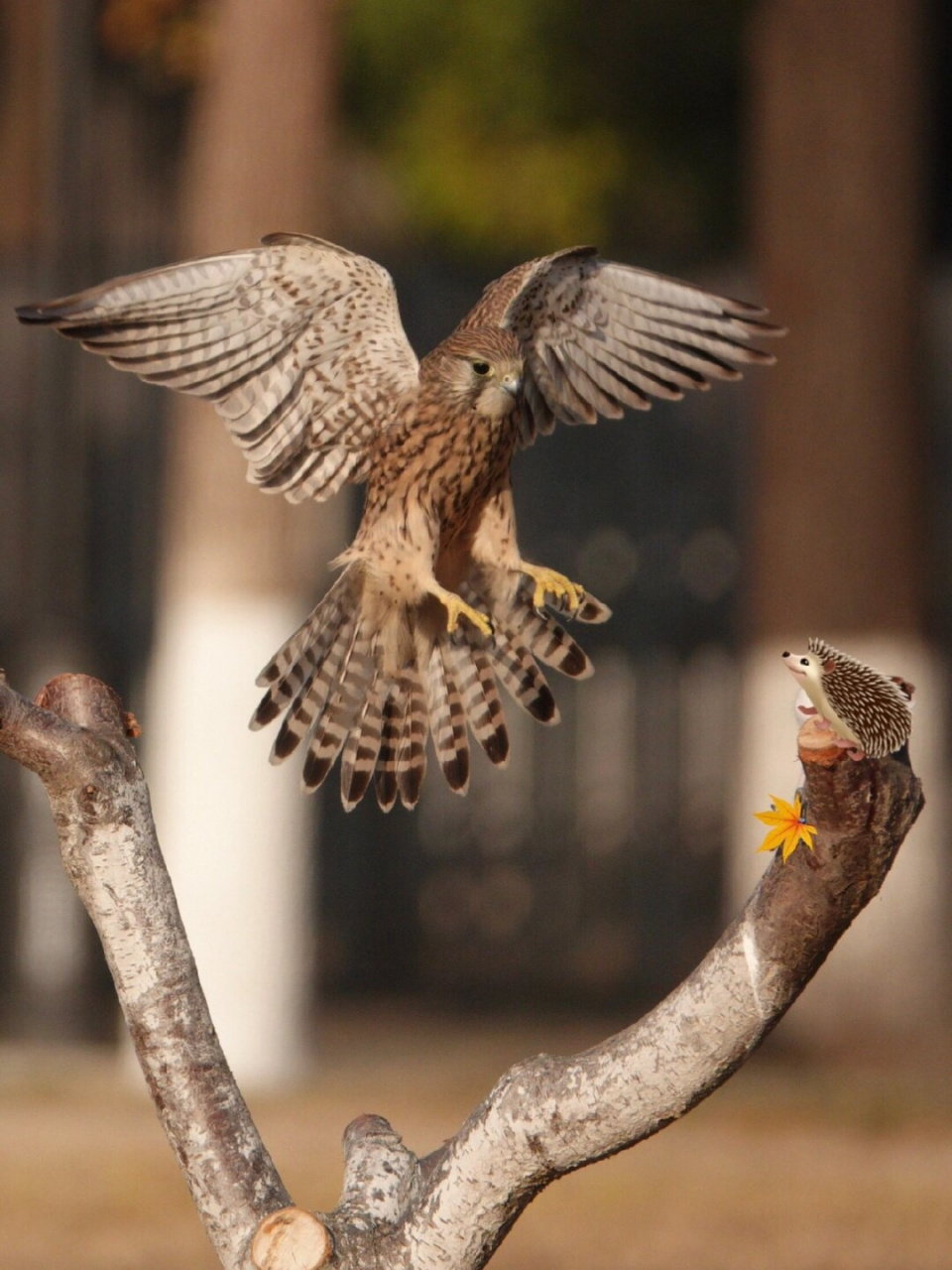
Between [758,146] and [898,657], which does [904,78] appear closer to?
[758,146]

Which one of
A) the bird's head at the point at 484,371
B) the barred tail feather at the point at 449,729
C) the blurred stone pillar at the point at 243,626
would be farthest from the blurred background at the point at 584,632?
the bird's head at the point at 484,371

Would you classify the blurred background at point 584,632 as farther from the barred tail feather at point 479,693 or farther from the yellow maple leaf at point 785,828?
the yellow maple leaf at point 785,828

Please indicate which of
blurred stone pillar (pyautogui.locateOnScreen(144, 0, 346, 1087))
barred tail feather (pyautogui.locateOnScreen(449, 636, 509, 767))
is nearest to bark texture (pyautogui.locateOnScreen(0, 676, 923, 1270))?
barred tail feather (pyautogui.locateOnScreen(449, 636, 509, 767))

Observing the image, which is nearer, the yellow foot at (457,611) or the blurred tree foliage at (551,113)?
the yellow foot at (457,611)

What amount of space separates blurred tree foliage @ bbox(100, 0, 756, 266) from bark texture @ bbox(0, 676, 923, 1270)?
28.8 feet

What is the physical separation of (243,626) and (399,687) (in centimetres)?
485

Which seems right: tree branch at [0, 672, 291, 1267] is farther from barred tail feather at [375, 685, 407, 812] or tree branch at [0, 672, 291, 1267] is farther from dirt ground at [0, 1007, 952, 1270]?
dirt ground at [0, 1007, 952, 1270]

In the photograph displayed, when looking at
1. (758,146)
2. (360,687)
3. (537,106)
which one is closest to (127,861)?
(360,687)

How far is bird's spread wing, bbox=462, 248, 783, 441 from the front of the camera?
2.86 metres

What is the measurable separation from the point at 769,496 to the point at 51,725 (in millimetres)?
5821

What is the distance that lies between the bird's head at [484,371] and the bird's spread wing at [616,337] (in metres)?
0.26

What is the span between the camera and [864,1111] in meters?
7.33

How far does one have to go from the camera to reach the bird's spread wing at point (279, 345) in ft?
8.86

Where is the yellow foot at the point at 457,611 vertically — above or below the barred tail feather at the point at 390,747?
above
